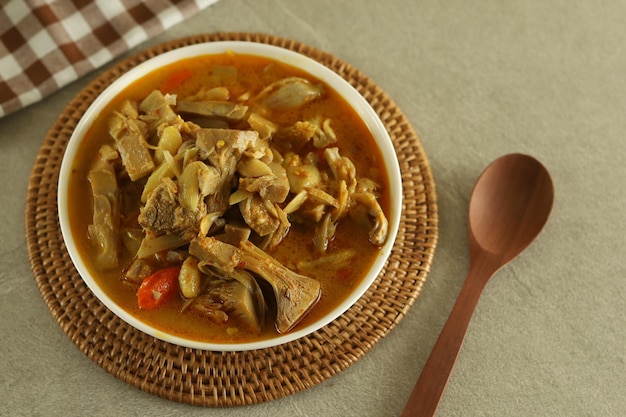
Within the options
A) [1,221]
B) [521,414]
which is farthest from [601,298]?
[1,221]

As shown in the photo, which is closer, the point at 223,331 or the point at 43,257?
the point at 223,331

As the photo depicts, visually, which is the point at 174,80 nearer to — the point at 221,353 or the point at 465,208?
the point at 221,353

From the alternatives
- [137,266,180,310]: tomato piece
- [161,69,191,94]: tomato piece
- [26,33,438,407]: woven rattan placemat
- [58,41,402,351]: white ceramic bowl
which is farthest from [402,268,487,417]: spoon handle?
[161,69,191,94]: tomato piece

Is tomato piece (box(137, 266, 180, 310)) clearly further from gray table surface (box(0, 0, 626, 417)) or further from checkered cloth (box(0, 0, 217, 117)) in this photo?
checkered cloth (box(0, 0, 217, 117))

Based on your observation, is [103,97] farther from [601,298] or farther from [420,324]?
[601,298]

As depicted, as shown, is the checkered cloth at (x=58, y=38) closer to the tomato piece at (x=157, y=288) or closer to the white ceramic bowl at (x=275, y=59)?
the white ceramic bowl at (x=275, y=59)

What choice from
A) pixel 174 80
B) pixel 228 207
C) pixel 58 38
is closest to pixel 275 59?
pixel 174 80
